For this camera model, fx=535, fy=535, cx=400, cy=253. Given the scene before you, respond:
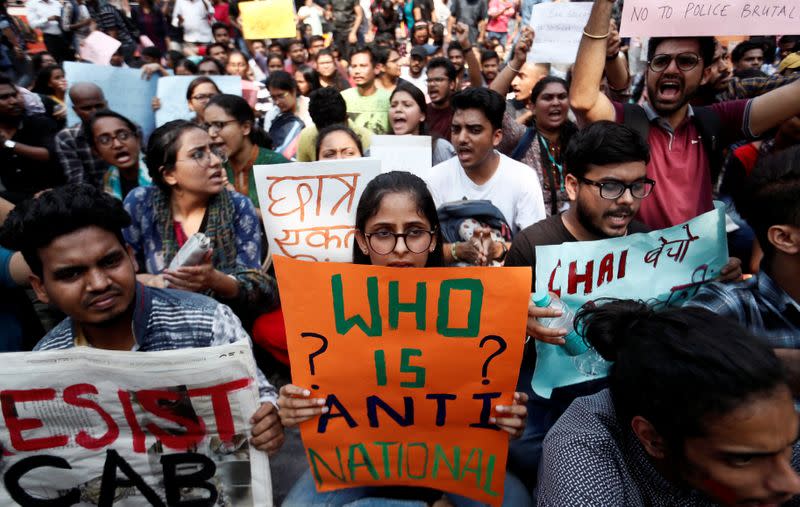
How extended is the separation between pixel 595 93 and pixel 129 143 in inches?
121

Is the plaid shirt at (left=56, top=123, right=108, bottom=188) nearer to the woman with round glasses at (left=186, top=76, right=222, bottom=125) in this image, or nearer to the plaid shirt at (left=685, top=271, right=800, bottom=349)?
the woman with round glasses at (left=186, top=76, right=222, bottom=125)

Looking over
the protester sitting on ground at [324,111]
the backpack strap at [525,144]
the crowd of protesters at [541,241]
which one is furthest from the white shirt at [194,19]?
the backpack strap at [525,144]

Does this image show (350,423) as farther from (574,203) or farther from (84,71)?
(84,71)

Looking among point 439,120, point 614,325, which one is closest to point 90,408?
point 614,325

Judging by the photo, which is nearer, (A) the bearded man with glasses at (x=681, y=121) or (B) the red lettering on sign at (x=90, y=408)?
(B) the red lettering on sign at (x=90, y=408)

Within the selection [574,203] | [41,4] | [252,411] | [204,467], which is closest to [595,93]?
[574,203]

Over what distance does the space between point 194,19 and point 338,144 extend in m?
7.53

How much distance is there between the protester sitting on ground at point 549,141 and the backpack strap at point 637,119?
1.10 meters

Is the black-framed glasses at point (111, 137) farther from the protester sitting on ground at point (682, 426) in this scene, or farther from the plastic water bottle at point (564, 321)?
the protester sitting on ground at point (682, 426)

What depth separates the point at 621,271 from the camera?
2.12 meters

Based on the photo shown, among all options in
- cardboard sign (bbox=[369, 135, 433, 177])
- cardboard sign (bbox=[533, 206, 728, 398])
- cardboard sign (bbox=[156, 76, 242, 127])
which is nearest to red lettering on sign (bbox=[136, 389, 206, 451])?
cardboard sign (bbox=[533, 206, 728, 398])

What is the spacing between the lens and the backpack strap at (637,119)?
2.52m

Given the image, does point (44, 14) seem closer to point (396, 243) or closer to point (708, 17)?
point (396, 243)

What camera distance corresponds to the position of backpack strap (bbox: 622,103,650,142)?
2.52 meters
